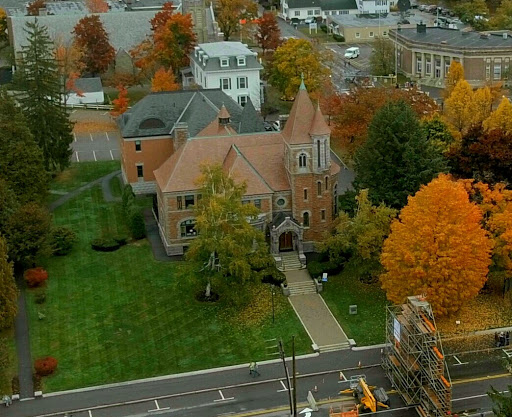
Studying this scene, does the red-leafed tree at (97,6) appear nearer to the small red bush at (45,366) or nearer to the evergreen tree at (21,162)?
the evergreen tree at (21,162)

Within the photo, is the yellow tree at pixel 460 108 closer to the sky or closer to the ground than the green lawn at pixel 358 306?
closer to the sky

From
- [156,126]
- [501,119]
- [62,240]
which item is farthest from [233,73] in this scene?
[62,240]

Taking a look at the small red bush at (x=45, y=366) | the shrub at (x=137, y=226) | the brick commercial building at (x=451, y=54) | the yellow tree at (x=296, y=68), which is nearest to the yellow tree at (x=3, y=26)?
the yellow tree at (x=296, y=68)

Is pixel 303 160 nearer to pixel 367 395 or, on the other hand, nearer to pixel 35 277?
pixel 35 277

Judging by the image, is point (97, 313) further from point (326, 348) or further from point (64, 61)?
point (64, 61)

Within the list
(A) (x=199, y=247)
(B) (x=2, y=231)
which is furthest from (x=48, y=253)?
(A) (x=199, y=247)
